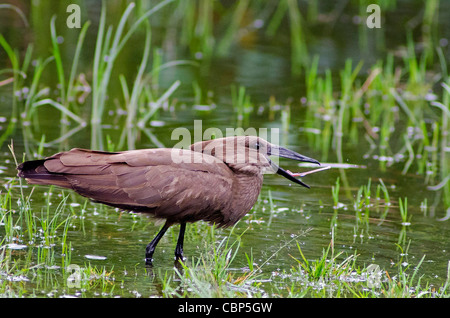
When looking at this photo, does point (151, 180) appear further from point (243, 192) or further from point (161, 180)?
point (243, 192)

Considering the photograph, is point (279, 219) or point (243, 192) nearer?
point (243, 192)

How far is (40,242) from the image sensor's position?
6.15 meters

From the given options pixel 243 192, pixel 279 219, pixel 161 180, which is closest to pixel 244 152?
pixel 243 192

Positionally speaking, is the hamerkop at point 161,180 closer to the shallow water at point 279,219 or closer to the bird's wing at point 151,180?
the bird's wing at point 151,180

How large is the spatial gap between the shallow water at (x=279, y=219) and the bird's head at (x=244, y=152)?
64 cm

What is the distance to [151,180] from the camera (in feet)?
19.0

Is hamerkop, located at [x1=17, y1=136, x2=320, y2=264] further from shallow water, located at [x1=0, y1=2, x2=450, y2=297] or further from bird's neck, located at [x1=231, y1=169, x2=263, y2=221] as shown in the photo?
shallow water, located at [x1=0, y1=2, x2=450, y2=297]

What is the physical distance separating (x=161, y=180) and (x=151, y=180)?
0.07m

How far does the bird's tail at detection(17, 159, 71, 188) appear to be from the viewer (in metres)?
5.69

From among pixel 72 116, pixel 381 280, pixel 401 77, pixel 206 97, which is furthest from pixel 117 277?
pixel 401 77

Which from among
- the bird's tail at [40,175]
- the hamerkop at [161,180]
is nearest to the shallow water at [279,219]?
the hamerkop at [161,180]
